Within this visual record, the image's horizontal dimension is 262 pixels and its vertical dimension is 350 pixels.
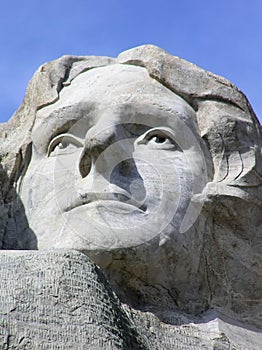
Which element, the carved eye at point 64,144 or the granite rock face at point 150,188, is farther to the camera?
the carved eye at point 64,144

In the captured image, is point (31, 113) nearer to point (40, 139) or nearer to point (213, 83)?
point (40, 139)

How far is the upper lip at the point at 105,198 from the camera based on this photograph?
26.8 ft

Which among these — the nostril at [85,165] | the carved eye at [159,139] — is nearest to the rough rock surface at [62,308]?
the nostril at [85,165]

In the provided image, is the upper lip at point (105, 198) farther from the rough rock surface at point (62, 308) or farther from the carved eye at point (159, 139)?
the rough rock surface at point (62, 308)

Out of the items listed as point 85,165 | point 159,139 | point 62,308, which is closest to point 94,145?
point 85,165

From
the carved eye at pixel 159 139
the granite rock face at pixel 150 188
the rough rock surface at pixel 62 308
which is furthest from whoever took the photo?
the carved eye at pixel 159 139

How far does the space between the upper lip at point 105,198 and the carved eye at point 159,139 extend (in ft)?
1.32

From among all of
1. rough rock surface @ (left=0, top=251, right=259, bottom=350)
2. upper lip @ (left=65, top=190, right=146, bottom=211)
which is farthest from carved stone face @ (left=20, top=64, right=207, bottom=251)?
rough rock surface @ (left=0, top=251, right=259, bottom=350)

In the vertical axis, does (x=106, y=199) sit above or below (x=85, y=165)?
below

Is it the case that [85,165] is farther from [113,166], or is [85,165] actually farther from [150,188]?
[150,188]

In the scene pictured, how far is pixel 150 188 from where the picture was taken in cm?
833

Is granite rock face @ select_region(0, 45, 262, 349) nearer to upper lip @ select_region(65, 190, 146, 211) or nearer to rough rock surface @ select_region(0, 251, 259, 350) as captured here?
upper lip @ select_region(65, 190, 146, 211)

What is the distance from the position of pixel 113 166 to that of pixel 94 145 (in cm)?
15

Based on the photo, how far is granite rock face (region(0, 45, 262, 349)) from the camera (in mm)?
8148
